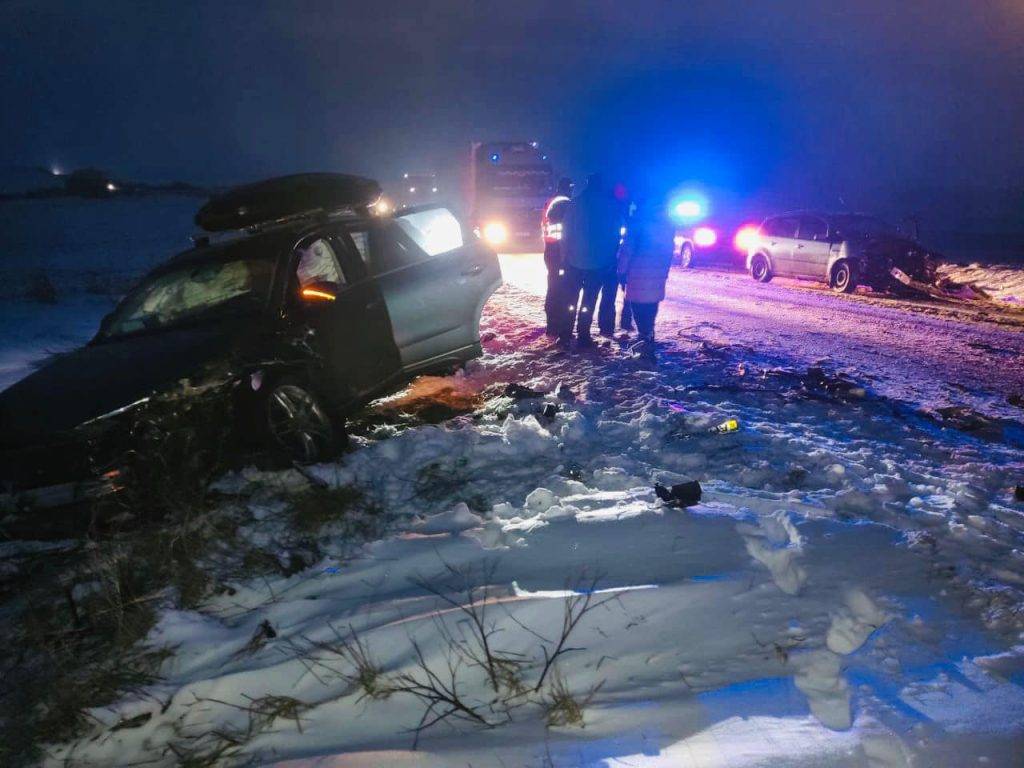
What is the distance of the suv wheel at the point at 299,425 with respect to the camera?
3.80 metres

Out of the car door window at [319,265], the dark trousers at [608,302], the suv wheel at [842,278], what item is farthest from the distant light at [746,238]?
the car door window at [319,265]

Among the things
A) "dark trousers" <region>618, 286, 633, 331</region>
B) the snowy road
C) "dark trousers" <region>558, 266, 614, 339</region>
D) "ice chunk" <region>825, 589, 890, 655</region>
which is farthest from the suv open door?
"ice chunk" <region>825, 589, 890, 655</region>

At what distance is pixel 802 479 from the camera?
12.0 feet

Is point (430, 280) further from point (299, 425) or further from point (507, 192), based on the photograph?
point (507, 192)

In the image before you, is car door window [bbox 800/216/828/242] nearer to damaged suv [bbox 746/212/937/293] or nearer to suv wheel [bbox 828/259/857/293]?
damaged suv [bbox 746/212/937/293]

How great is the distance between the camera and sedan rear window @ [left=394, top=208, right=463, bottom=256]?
221 inches

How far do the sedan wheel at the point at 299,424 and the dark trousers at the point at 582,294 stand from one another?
12.8 feet

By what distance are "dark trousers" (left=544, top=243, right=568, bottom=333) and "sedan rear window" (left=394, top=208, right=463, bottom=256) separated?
1626mm

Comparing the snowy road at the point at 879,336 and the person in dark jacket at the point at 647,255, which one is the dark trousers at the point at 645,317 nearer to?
the person in dark jacket at the point at 647,255

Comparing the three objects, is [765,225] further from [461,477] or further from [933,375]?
[461,477]

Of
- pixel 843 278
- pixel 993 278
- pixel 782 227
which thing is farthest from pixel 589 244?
pixel 993 278

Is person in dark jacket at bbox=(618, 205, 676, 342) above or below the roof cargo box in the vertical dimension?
below

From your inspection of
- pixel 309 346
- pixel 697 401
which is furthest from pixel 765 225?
pixel 309 346

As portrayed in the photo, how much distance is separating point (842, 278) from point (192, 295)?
11.4 m
